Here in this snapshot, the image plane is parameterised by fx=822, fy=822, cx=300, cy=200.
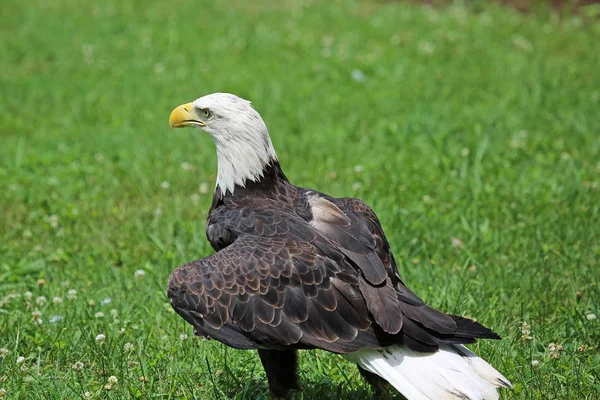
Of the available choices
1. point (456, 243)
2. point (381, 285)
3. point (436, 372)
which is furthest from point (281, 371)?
point (456, 243)

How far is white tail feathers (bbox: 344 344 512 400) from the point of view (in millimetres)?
3680

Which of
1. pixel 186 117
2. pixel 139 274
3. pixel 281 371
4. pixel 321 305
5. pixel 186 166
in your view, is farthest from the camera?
pixel 186 166

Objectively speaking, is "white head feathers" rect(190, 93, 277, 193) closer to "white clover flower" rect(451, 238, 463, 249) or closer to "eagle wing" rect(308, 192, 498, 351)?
"eagle wing" rect(308, 192, 498, 351)

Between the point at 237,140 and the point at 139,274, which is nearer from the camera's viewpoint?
the point at 237,140

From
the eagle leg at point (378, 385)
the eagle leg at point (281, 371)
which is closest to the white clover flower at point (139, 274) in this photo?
the eagle leg at point (281, 371)

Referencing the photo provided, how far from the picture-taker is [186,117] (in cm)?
511

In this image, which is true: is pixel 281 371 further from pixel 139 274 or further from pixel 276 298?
pixel 139 274

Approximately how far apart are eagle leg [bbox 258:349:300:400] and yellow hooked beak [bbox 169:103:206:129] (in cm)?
152

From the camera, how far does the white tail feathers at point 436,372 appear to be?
368 cm

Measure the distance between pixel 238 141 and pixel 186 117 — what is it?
46 centimetres

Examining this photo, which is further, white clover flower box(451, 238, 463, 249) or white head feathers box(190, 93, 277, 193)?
white clover flower box(451, 238, 463, 249)

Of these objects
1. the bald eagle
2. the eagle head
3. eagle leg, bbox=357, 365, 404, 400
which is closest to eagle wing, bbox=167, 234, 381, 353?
the bald eagle

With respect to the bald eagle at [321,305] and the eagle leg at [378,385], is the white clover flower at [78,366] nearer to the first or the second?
the bald eagle at [321,305]

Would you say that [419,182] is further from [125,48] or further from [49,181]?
[125,48]
